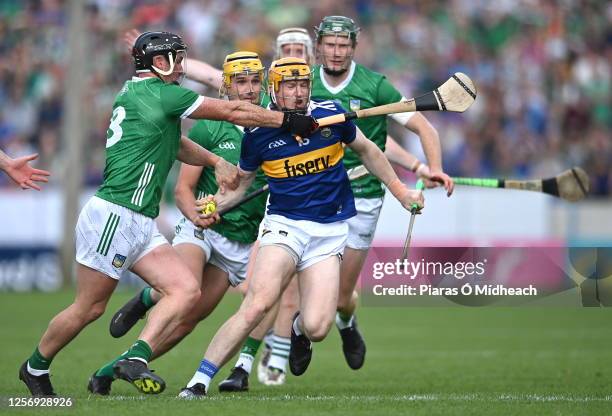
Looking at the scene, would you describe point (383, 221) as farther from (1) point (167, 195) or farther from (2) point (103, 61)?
(2) point (103, 61)

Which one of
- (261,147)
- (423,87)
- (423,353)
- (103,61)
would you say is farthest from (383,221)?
(261,147)

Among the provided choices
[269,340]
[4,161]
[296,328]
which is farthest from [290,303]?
[4,161]

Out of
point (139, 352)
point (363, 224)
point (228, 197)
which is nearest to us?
point (139, 352)

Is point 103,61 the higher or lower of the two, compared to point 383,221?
higher

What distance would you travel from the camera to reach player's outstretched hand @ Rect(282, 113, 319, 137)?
834 centimetres

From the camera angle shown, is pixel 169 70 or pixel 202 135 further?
pixel 202 135

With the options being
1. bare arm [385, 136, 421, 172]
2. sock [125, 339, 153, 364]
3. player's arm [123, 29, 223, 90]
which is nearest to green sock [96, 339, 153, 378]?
sock [125, 339, 153, 364]

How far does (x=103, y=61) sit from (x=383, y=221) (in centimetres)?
621

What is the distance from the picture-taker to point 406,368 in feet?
37.0

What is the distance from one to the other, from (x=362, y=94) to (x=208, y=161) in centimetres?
168

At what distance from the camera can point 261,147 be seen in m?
8.65

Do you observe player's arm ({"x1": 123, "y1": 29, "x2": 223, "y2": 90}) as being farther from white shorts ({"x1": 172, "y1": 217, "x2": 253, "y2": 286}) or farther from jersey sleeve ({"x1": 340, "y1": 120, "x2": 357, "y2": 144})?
jersey sleeve ({"x1": 340, "y1": 120, "x2": 357, "y2": 144})

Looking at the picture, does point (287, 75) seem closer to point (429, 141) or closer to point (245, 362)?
point (429, 141)

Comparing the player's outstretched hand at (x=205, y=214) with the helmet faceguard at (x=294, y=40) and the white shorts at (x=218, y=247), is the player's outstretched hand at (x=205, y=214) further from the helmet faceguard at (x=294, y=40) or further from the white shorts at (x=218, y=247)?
the helmet faceguard at (x=294, y=40)
